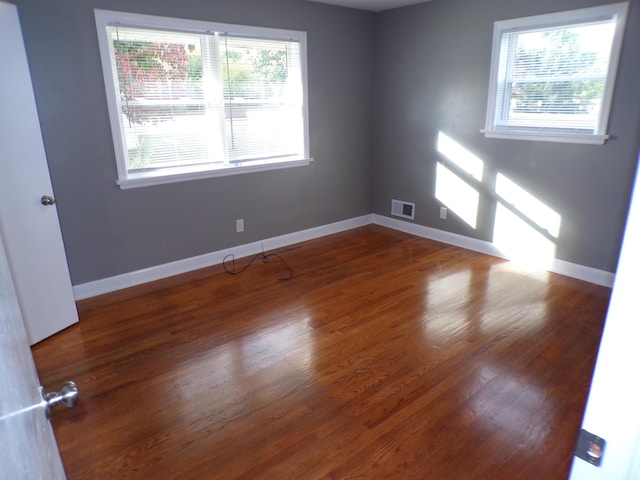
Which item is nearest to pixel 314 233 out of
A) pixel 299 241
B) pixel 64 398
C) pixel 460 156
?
pixel 299 241

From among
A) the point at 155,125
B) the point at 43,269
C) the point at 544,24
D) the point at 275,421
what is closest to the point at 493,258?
the point at 544,24

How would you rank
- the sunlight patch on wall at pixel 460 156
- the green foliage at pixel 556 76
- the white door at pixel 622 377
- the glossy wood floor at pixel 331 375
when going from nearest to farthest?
the white door at pixel 622 377 < the glossy wood floor at pixel 331 375 < the green foliage at pixel 556 76 < the sunlight patch on wall at pixel 460 156

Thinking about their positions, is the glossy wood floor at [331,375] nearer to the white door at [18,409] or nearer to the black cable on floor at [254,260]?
the black cable on floor at [254,260]

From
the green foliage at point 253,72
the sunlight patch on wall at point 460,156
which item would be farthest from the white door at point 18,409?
the sunlight patch on wall at point 460,156

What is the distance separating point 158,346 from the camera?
2.73 m

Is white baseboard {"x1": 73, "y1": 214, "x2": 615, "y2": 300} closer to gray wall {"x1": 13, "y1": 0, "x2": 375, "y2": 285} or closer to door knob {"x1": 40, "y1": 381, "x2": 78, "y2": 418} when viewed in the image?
gray wall {"x1": 13, "y1": 0, "x2": 375, "y2": 285}

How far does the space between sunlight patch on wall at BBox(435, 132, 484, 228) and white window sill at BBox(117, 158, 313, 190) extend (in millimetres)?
1662

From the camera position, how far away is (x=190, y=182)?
12.4 ft

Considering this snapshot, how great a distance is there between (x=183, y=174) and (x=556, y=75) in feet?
10.7

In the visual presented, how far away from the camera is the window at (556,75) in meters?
3.22

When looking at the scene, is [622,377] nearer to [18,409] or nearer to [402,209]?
[18,409]

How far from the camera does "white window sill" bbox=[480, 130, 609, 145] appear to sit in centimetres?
335

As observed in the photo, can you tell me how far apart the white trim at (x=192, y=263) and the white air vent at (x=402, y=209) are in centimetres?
52

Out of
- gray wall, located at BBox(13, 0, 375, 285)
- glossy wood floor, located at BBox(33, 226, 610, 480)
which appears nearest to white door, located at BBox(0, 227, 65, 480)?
glossy wood floor, located at BBox(33, 226, 610, 480)
